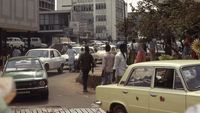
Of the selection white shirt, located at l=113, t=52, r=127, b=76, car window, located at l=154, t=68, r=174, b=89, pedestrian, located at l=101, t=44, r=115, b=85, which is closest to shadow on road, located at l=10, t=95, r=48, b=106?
pedestrian, located at l=101, t=44, r=115, b=85

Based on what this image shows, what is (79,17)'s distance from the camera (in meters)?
104

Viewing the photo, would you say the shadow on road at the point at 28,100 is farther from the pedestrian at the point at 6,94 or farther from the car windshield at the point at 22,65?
the pedestrian at the point at 6,94

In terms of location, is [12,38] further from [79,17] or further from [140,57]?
[140,57]

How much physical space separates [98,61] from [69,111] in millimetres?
26536

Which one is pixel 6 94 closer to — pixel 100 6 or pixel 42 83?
pixel 42 83

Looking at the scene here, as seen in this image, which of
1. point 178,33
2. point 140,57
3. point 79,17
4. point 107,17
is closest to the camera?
point 140,57

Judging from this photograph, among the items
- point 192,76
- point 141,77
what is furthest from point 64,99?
point 192,76

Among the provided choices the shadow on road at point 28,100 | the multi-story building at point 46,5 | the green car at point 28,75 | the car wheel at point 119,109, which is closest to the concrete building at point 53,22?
the multi-story building at point 46,5

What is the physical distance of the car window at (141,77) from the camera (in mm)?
8922

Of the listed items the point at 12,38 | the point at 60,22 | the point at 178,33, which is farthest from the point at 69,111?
the point at 60,22

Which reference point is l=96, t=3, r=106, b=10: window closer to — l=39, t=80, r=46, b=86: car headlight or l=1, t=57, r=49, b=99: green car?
l=1, t=57, r=49, b=99: green car

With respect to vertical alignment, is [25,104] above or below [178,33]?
below

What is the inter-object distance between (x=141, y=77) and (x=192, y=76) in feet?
4.19

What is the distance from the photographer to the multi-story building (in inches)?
5157
